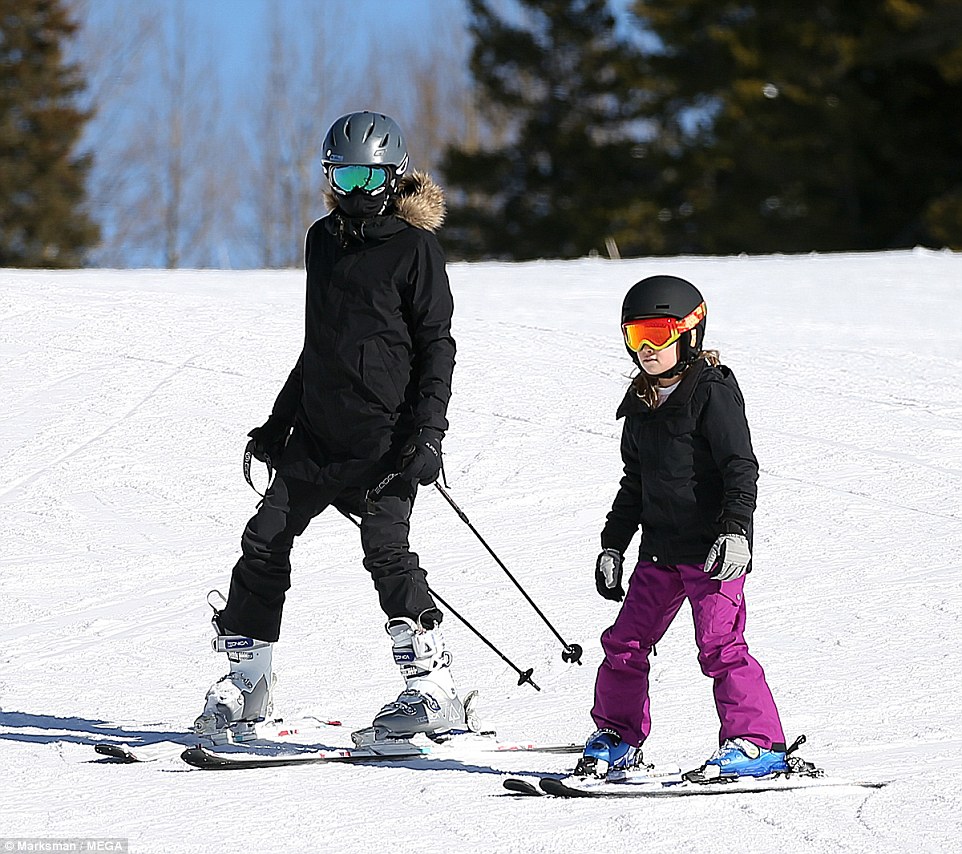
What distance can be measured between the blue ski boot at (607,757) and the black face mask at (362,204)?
166cm

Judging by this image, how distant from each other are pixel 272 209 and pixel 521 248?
11.9 m

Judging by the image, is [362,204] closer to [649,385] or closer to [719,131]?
[649,385]

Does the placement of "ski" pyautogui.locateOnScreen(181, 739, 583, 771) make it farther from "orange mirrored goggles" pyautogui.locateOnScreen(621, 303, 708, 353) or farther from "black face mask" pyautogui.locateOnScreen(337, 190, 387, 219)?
"black face mask" pyautogui.locateOnScreen(337, 190, 387, 219)

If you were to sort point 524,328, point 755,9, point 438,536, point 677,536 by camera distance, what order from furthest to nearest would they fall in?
point 755,9, point 524,328, point 438,536, point 677,536

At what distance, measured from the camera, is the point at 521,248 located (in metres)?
31.6

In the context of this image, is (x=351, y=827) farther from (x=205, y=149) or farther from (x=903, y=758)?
(x=205, y=149)

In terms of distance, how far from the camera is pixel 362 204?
4.18 metres

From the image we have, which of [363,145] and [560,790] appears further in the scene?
[363,145]

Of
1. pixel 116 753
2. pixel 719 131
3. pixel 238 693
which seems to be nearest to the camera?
pixel 116 753

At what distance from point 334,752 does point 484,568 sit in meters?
2.28

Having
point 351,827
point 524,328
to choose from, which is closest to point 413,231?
point 351,827

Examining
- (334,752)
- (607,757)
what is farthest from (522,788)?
(334,752)

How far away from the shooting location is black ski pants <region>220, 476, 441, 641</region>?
13.4 feet

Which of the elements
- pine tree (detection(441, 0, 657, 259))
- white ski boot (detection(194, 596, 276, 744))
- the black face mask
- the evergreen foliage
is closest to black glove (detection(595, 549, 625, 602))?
white ski boot (detection(194, 596, 276, 744))
